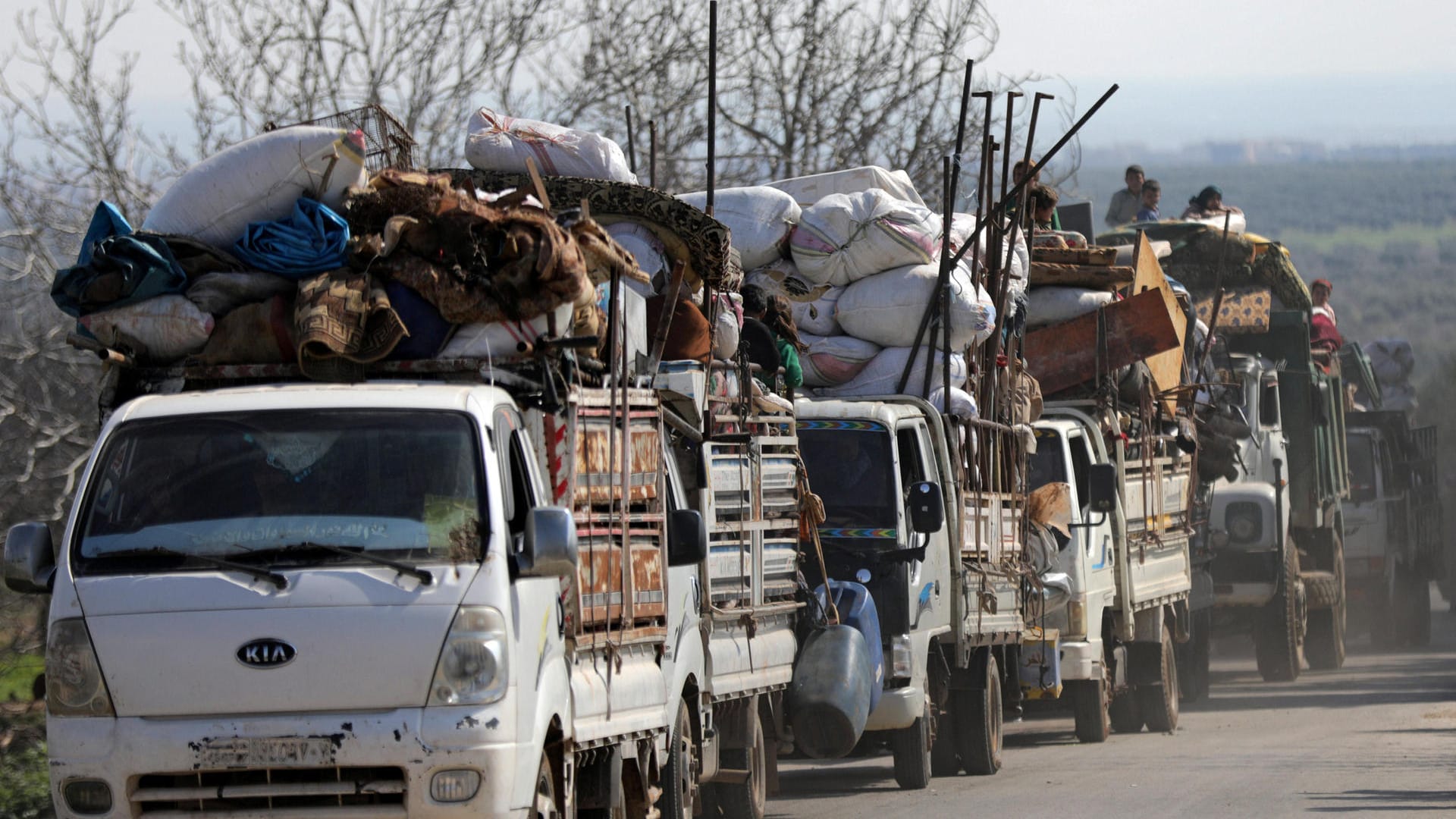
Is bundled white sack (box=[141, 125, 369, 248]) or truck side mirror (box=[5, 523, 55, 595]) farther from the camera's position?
bundled white sack (box=[141, 125, 369, 248])

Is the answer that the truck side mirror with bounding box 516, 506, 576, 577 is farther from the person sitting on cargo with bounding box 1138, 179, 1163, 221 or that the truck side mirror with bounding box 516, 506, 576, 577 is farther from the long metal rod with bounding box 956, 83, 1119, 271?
the person sitting on cargo with bounding box 1138, 179, 1163, 221

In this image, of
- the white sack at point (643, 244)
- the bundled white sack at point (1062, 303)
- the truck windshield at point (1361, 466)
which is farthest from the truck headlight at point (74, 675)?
the truck windshield at point (1361, 466)

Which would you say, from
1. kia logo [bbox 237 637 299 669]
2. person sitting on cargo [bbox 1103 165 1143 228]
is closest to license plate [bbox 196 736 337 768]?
kia logo [bbox 237 637 299 669]

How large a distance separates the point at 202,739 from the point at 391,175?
7.81 feet

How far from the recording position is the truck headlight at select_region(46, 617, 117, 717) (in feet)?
20.8

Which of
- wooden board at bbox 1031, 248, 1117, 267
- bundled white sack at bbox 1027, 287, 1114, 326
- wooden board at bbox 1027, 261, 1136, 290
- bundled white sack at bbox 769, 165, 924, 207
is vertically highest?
bundled white sack at bbox 769, 165, 924, 207

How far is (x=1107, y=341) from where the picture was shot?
16.3 m

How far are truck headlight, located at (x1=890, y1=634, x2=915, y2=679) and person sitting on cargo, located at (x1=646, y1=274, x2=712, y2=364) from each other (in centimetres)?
250

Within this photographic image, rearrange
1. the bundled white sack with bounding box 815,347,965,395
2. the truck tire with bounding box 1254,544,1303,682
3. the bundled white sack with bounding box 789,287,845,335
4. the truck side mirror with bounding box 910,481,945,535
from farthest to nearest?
the truck tire with bounding box 1254,544,1303,682
the bundled white sack with bounding box 789,287,845,335
the bundled white sack with bounding box 815,347,965,395
the truck side mirror with bounding box 910,481,945,535

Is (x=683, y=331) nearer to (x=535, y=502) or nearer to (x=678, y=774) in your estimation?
(x=678, y=774)

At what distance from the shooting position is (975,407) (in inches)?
535

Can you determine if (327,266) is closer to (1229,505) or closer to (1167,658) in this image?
(1167,658)

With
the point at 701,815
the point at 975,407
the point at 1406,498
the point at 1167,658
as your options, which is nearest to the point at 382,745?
the point at 701,815

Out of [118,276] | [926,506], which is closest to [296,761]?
[118,276]
